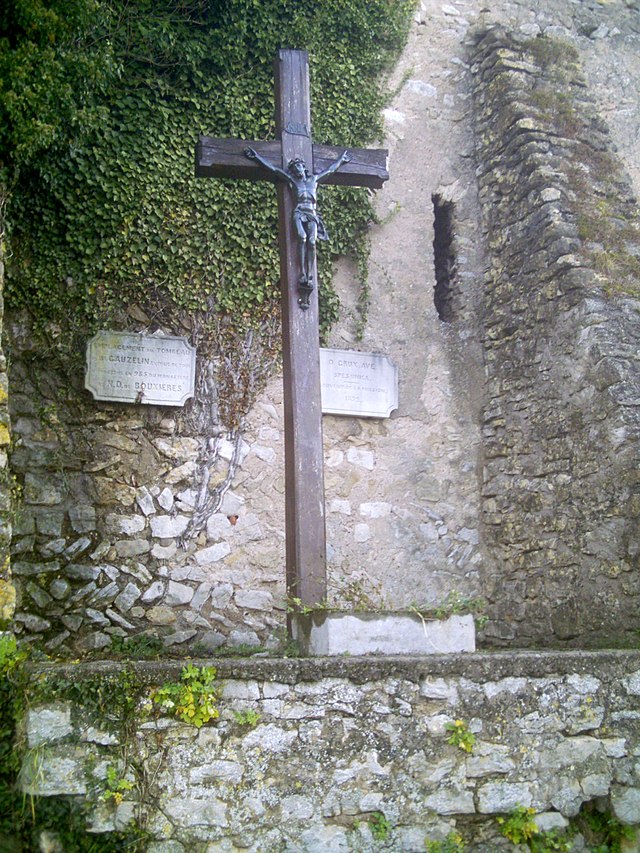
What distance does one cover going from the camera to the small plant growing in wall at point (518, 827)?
148 inches

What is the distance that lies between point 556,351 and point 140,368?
9.41 feet

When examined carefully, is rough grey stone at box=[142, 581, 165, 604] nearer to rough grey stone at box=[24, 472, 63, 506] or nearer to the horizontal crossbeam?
rough grey stone at box=[24, 472, 63, 506]

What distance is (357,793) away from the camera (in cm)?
358

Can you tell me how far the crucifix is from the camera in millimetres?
4492

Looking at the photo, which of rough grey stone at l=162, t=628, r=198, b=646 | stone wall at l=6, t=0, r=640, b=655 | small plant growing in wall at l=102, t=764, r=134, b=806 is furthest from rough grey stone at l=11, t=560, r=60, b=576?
small plant growing in wall at l=102, t=764, r=134, b=806

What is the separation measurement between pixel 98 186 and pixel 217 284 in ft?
3.48

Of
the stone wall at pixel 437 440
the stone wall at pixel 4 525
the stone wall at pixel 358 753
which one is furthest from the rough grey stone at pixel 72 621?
the stone wall at pixel 358 753

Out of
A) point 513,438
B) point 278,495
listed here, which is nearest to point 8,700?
point 278,495

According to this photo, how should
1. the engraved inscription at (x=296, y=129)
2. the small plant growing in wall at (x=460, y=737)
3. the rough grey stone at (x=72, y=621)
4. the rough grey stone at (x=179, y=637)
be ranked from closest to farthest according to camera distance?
the small plant growing in wall at (x=460, y=737) → the engraved inscription at (x=296, y=129) → the rough grey stone at (x=72, y=621) → the rough grey stone at (x=179, y=637)

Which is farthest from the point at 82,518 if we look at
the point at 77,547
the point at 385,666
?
the point at 385,666

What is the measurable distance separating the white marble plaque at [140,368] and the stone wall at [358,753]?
3059mm

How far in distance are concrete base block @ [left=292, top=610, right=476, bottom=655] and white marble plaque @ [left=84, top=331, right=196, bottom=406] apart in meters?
2.51

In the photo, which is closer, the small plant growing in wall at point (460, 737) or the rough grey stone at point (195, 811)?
the rough grey stone at point (195, 811)

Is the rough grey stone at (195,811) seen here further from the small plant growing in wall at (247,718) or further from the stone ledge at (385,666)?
the stone ledge at (385,666)
